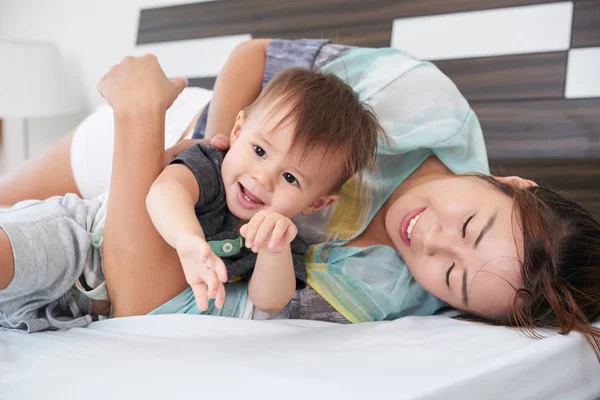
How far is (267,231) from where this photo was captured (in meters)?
0.87

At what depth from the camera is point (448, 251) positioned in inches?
43.5

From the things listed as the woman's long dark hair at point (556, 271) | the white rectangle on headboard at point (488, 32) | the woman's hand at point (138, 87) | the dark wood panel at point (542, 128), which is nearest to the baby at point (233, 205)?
the woman's hand at point (138, 87)

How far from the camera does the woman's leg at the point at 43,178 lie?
5.14 ft

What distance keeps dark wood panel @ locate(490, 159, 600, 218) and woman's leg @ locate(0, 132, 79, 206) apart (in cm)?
111

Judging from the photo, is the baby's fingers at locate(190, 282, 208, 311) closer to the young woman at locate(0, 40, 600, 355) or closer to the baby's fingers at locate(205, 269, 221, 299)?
the baby's fingers at locate(205, 269, 221, 299)

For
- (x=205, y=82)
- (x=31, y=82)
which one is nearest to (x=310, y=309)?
(x=205, y=82)

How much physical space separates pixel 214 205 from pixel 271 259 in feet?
0.53

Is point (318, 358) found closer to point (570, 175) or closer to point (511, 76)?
point (570, 175)

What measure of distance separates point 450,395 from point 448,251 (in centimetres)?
36

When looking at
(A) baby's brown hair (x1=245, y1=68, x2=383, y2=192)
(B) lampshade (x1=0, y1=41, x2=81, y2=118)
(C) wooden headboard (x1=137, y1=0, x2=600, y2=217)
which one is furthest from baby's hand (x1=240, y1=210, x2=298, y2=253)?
(B) lampshade (x1=0, y1=41, x2=81, y2=118)

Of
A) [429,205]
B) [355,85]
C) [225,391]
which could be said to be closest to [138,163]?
[225,391]

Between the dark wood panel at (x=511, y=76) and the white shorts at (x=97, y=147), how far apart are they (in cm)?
77

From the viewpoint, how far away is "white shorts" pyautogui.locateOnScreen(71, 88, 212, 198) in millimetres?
1604

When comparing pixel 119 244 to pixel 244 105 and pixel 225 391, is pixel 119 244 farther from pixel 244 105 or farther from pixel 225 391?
pixel 244 105
